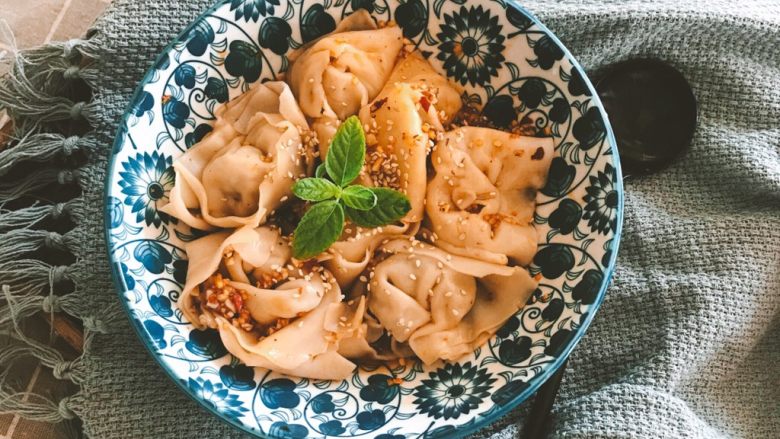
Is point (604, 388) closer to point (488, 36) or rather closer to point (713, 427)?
point (713, 427)

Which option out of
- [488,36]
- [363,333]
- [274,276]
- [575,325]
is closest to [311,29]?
[488,36]

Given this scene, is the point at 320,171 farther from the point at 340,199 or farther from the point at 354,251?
the point at 354,251

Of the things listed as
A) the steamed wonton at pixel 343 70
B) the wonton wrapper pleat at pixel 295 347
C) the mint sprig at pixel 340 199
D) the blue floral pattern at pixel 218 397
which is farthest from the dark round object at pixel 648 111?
the blue floral pattern at pixel 218 397

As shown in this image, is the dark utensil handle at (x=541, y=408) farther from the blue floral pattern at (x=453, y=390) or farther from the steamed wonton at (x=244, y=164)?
the steamed wonton at (x=244, y=164)

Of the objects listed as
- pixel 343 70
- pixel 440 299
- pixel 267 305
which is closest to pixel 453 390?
pixel 440 299

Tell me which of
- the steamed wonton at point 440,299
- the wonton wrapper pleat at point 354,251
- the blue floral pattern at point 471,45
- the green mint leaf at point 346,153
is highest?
the blue floral pattern at point 471,45

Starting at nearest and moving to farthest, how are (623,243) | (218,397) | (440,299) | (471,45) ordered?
(218,397) < (440,299) < (471,45) < (623,243)

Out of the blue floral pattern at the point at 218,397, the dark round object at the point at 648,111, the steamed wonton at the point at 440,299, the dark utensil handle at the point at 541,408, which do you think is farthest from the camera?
the dark round object at the point at 648,111
